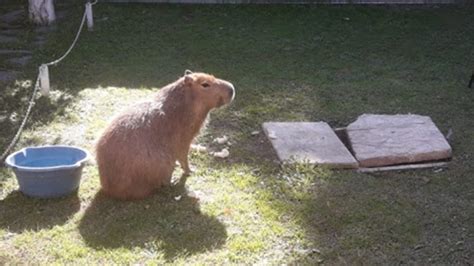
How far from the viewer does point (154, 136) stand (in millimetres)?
4246

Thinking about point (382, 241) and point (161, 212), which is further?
point (161, 212)

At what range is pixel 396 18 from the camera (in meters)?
9.01

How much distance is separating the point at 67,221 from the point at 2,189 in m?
0.66

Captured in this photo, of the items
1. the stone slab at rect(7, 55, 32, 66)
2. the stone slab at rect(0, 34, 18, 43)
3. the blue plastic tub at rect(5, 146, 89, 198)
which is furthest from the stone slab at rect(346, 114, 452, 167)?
the stone slab at rect(0, 34, 18, 43)

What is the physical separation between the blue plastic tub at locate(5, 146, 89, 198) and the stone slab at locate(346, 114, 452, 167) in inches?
79.0

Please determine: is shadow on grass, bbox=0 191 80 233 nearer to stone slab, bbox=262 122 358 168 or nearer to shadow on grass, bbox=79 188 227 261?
shadow on grass, bbox=79 188 227 261

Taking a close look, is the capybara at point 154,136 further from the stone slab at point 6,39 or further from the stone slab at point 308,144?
the stone slab at point 6,39

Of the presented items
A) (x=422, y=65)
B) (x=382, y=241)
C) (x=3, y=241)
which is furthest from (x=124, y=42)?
(x=382, y=241)

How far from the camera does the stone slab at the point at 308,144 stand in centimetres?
483

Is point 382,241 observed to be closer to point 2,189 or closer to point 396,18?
point 2,189

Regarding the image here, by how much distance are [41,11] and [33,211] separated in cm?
475

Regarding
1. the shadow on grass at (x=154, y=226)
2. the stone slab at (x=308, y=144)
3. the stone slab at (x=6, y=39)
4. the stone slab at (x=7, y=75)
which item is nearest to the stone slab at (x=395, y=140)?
the stone slab at (x=308, y=144)

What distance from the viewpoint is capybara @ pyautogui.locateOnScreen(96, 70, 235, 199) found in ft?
13.6

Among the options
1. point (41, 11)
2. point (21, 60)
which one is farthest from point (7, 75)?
point (41, 11)
